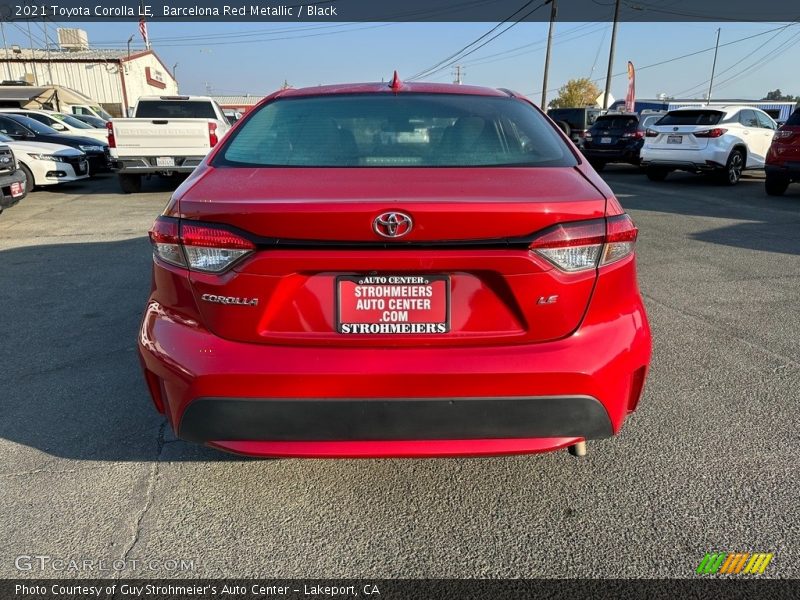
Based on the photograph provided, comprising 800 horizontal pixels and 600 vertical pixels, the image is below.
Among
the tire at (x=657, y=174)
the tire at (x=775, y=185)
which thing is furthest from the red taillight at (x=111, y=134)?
the tire at (x=775, y=185)

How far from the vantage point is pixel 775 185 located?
11891 mm

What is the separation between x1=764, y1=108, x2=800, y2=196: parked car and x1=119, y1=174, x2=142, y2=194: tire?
40.2ft

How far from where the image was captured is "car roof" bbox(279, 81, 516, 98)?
316cm

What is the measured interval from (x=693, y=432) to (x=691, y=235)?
570cm

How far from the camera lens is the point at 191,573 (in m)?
2.19

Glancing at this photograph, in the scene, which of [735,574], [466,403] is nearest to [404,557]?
[466,403]

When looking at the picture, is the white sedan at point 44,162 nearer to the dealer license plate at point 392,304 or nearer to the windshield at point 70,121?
the windshield at point 70,121

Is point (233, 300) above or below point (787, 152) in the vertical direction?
above

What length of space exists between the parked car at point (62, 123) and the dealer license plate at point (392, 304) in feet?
55.8

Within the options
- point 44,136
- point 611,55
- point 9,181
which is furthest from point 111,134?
point 611,55

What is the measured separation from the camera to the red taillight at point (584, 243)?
6.84ft

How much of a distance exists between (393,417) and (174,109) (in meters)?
13.3

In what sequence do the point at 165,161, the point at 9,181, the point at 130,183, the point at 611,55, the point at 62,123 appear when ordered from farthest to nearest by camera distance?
the point at 611,55 → the point at 62,123 → the point at 130,183 → the point at 165,161 → the point at 9,181

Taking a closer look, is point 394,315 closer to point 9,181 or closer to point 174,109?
point 9,181
